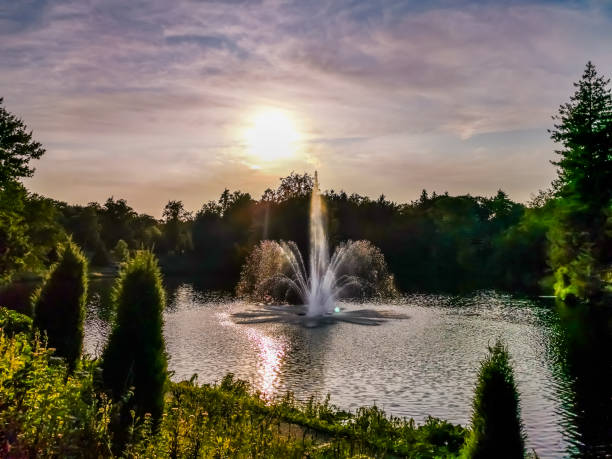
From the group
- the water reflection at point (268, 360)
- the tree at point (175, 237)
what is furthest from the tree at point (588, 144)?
the tree at point (175, 237)

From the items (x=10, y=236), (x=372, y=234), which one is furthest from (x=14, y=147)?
(x=372, y=234)

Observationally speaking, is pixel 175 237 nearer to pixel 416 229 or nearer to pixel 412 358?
pixel 416 229

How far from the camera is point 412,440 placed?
12227 millimetres

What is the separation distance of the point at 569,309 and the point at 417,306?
12226 millimetres

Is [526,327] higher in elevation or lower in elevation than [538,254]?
lower

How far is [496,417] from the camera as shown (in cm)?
858

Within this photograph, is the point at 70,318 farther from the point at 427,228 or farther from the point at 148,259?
the point at 427,228

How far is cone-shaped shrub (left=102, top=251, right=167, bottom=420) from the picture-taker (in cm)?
1055

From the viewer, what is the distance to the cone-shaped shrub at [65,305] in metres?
15.0

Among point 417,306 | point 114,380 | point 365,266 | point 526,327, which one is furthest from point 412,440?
point 365,266

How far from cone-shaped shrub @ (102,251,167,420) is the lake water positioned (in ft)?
1.70

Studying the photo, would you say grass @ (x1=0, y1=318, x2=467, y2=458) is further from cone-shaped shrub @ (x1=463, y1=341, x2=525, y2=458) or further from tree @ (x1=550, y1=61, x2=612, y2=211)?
tree @ (x1=550, y1=61, x2=612, y2=211)

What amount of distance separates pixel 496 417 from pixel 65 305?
479 inches

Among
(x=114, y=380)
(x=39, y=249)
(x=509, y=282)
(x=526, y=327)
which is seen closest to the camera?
(x=114, y=380)
